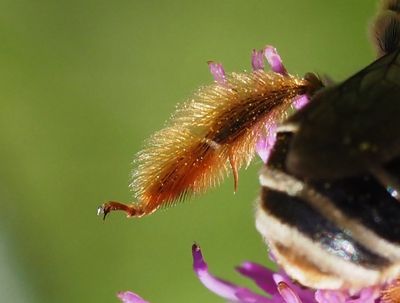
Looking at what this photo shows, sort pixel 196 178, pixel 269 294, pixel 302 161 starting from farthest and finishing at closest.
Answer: pixel 269 294, pixel 196 178, pixel 302 161

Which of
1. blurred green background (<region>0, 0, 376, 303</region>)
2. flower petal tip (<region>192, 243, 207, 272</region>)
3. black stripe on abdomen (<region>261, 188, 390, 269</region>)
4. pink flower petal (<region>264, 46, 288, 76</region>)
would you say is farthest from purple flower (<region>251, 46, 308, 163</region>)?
blurred green background (<region>0, 0, 376, 303</region>)

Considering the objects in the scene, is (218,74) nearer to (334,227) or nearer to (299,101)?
(299,101)

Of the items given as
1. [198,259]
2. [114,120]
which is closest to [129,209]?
[198,259]

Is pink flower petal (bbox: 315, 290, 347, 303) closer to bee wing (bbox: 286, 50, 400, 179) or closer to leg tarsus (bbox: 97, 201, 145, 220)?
leg tarsus (bbox: 97, 201, 145, 220)

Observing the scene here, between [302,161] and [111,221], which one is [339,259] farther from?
[111,221]

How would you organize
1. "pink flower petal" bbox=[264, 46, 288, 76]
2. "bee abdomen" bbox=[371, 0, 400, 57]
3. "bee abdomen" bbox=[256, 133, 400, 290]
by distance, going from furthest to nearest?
1. "pink flower petal" bbox=[264, 46, 288, 76]
2. "bee abdomen" bbox=[371, 0, 400, 57]
3. "bee abdomen" bbox=[256, 133, 400, 290]

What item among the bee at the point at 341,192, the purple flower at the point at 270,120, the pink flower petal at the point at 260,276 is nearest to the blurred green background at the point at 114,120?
the pink flower petal at the point at 260,276

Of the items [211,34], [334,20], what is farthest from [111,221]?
[334,20]
